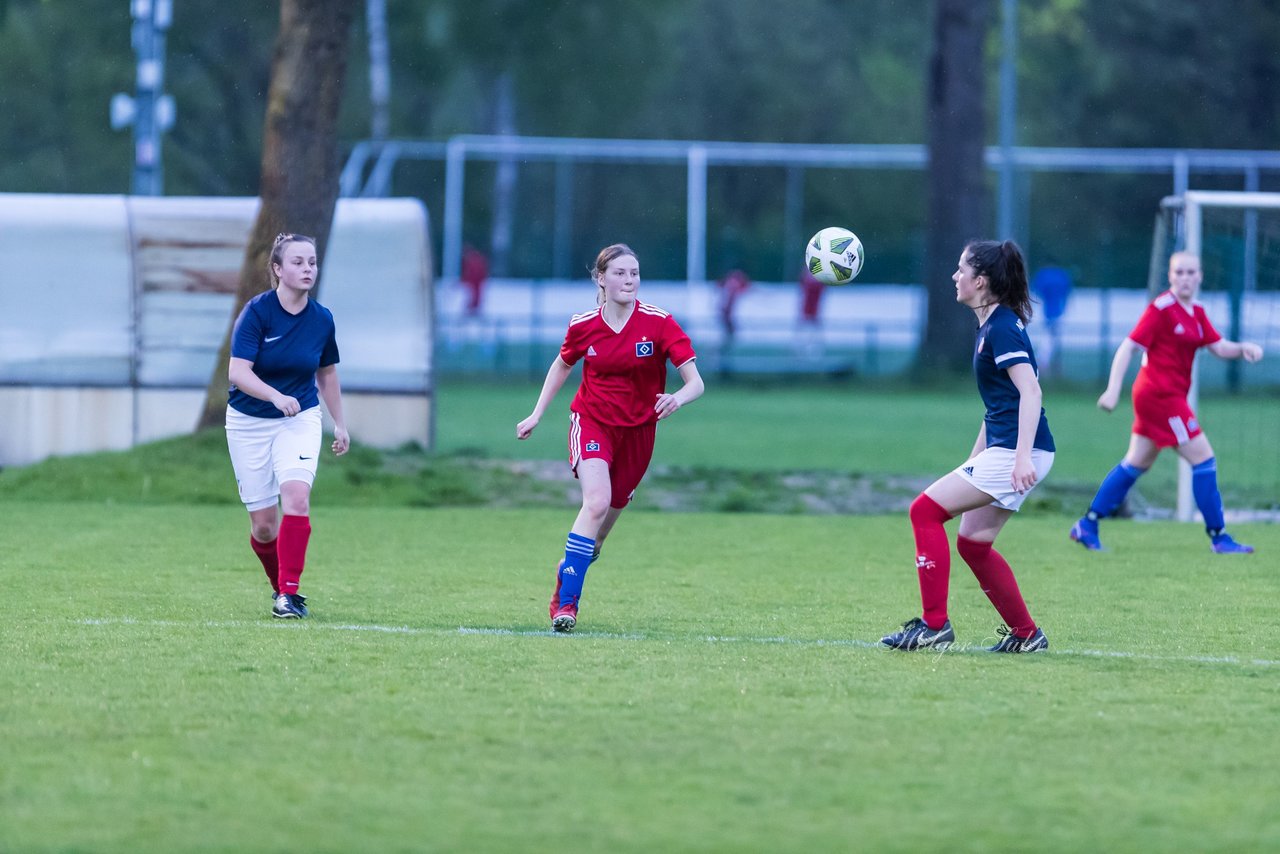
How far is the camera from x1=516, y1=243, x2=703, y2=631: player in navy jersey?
8086mm

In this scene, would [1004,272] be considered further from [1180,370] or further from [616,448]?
[1180,370]

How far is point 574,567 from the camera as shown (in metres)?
8.00

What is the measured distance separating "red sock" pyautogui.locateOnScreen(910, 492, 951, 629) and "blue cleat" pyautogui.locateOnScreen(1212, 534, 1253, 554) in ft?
14.9

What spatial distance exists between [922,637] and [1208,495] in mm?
4528

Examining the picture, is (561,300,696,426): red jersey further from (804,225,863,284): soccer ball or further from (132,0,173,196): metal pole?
(132,0,173,196): metal pole

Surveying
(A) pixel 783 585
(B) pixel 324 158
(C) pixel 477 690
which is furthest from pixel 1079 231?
(C) pixel 477 690

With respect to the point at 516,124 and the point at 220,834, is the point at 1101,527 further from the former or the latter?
the point at 516,124

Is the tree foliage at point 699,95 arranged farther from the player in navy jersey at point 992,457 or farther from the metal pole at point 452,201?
the player in navy jersey at point 992,457

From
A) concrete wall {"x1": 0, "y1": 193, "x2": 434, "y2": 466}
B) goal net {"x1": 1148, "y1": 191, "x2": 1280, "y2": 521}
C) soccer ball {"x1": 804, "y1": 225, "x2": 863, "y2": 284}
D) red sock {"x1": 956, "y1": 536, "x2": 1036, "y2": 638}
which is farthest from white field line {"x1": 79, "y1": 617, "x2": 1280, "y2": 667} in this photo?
concrete wall {"x1": 0, "y1": 193, "x2": 434, "y2": 466}

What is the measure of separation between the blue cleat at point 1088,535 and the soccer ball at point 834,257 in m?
3.55

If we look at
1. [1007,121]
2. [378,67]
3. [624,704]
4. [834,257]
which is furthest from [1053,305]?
[624,704]

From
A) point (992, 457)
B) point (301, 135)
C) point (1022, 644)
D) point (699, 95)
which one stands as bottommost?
point (1022, 644)

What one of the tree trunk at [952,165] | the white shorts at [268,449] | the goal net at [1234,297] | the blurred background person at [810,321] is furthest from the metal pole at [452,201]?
the white shorts at [268,449]

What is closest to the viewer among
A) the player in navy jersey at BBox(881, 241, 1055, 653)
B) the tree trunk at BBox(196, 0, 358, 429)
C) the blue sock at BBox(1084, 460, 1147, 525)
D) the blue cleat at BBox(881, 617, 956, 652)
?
the player in navy jersey at BBox(881, 241, 1055, 653)
